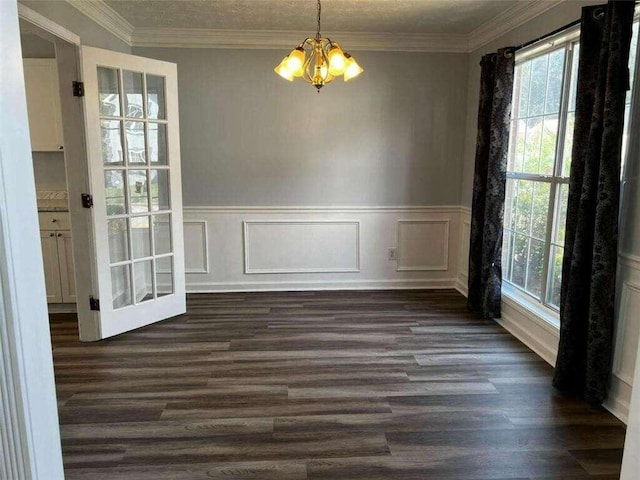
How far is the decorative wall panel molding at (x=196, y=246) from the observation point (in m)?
4.64

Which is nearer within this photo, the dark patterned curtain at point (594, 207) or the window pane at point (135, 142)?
the dark patterned curtain at point (594, 207)

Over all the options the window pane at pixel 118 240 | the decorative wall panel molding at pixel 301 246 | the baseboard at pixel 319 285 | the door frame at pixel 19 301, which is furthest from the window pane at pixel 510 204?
the door frame at pixel 19 301

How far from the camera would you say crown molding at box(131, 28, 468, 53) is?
424 cm

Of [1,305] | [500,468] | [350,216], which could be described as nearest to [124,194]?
[350,216]

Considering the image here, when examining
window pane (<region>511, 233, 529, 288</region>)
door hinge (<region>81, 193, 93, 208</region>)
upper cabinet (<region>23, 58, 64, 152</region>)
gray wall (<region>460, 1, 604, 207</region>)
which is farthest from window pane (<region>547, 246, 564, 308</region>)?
upper cabinet (<region>23, 58, 64, 152</region>)

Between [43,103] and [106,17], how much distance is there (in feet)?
3.14

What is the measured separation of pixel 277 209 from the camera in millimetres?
4656

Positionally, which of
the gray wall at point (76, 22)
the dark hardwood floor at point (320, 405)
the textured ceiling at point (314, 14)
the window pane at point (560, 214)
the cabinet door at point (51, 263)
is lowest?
the dark hardwood floor at point (320, 405)

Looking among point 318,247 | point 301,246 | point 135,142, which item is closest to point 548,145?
point 318,247

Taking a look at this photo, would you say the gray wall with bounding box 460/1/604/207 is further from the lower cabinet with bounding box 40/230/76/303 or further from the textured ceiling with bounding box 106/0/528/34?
the lower cabinet with bounding box 40/230/76/303

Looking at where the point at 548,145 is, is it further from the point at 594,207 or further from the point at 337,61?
the point at 337,61

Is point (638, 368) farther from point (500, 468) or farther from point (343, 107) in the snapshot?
point (343, 107)

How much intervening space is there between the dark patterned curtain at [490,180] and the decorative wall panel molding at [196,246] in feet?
8.75

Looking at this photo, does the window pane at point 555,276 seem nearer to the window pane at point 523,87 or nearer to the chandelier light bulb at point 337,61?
the window pane at point 523,87
